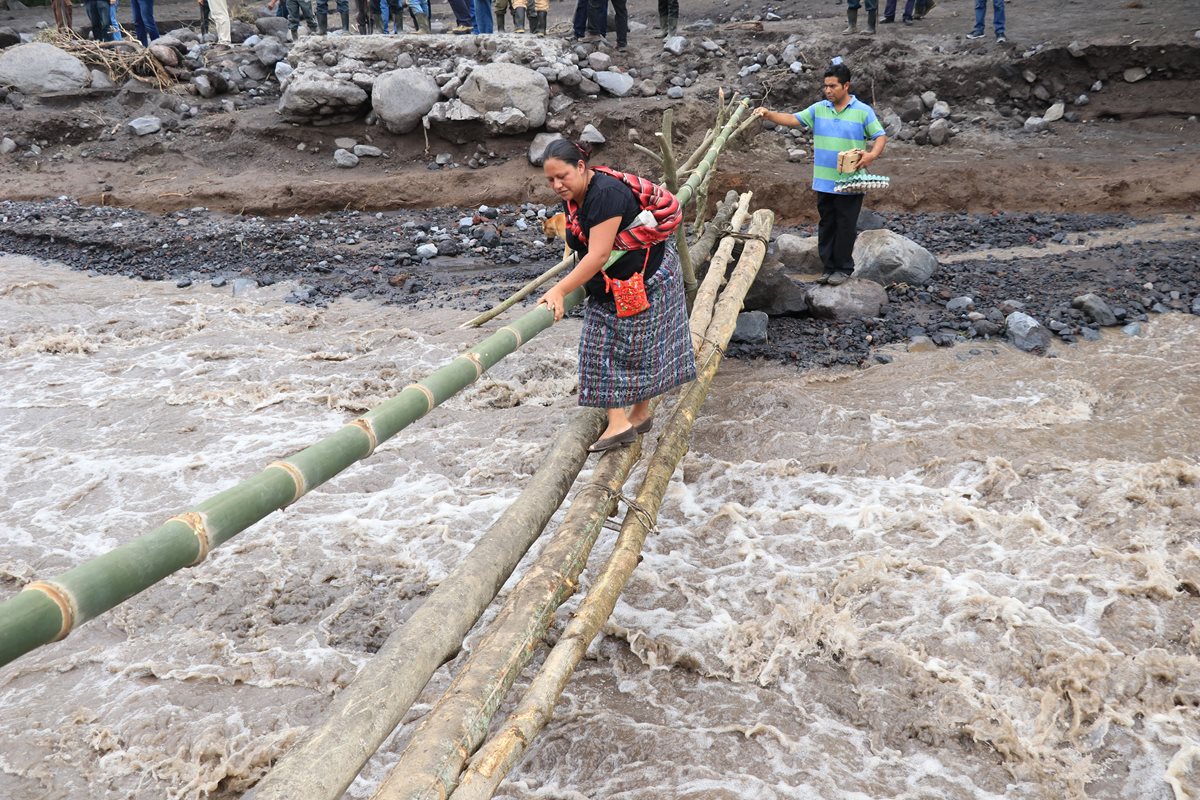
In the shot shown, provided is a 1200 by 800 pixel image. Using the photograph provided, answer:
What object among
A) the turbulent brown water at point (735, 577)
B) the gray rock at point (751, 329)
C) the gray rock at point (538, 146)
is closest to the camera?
the turbulent brown water at point (735, 577)

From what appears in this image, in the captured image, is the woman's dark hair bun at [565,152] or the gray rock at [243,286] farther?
the gray rock at [243,286]

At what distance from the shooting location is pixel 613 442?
3.27 metres

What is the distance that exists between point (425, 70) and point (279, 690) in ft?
30.4

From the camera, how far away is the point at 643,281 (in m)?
3.09

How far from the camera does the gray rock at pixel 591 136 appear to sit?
10102 mm

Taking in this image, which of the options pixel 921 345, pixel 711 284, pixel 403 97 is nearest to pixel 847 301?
pixel 921 345

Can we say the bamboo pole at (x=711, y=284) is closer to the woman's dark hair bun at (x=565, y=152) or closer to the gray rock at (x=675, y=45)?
the woman's dark hair bun at (x=565, y=152)

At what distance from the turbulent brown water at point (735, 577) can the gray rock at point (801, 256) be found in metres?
1.76

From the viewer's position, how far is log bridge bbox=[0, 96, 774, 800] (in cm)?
158

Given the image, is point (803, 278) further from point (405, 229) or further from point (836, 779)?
point (836, 779)

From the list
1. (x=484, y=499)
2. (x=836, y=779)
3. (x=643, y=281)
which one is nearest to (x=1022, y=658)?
(x=836, y=779)

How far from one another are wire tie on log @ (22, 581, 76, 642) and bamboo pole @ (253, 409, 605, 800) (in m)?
0.52

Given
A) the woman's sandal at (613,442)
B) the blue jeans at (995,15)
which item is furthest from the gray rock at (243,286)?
the blue jeans at (995,15)

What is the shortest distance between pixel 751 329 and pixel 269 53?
32.0 feet
